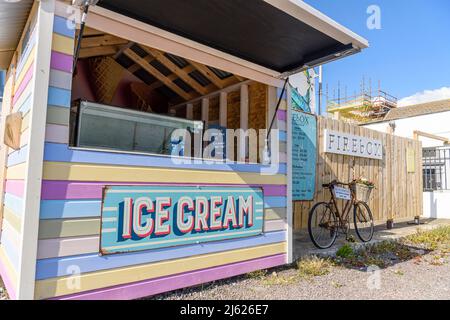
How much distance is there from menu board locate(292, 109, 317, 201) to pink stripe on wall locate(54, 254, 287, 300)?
5.98 feet

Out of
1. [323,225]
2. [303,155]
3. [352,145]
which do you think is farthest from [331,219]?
[352,145]

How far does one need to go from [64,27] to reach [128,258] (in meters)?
1.91

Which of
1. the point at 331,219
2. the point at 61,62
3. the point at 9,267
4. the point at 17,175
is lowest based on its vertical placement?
the point at 9,267

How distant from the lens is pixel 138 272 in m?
2.62

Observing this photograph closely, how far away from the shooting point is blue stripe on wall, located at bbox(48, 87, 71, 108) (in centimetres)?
227

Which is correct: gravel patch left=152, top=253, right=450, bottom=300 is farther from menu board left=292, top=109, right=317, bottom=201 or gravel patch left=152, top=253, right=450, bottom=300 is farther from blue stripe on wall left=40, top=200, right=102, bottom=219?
menu board left=292, top=109, right=317, bottom=201

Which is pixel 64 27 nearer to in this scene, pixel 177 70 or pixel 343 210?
pixel 177 70

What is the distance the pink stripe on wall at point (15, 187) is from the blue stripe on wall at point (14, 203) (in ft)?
0.13

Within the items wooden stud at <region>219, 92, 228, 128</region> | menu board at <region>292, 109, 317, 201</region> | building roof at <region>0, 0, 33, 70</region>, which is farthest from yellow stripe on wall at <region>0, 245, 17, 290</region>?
menu board at <region>292, 109, 317, 201</region>

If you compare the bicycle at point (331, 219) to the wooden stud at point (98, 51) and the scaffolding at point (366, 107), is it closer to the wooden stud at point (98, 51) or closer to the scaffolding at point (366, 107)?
the wooden stud at point (98, 51)

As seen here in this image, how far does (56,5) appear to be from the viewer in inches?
92.0
